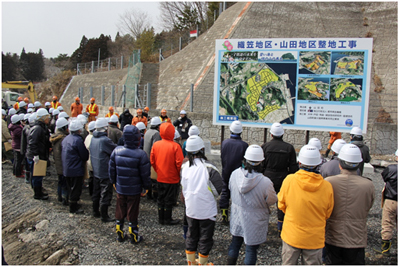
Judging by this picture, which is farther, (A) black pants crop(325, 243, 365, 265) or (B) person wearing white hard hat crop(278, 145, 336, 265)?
(A) black pants crop(325, 243, 365, 265)

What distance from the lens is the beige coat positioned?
128 inches

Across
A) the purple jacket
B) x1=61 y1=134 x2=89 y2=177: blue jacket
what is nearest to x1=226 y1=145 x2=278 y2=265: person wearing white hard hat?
x1=61 y1=134 x2=89 y2=177: blue jacket

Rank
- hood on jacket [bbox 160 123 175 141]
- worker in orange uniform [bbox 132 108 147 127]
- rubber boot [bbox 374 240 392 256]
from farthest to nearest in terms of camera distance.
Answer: worker in orange uniform [bbox 132 108 147 127], hood on jacket [bbox 160 123 175 141], rubber boot [bbox 374 240 392 256]

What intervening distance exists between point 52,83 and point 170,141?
Answer: 3525 cm

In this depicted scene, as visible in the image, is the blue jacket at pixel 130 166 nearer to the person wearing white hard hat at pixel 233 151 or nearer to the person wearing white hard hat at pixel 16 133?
the person wearing white hard hat at pixel 233 151

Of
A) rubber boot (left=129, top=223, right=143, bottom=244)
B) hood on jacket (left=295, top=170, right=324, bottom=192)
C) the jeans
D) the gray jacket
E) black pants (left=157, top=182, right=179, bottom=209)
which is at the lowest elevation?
rubber boot (left=129, top=223, right=143, bottom=244)

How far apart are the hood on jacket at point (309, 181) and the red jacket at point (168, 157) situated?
2554 millimetres

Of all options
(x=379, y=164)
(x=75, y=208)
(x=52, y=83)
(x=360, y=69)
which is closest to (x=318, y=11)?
(x=379, y=164)

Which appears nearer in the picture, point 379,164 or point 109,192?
point 109,192

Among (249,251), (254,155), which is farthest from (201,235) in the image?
(254,155)

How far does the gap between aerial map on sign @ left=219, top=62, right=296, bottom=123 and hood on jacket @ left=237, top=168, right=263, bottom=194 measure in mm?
4403

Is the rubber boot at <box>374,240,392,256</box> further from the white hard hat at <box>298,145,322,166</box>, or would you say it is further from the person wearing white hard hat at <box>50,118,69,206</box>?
the person wearing white hard hat at <box>50,118,69,206</box>

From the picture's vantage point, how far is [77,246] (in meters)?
4.71

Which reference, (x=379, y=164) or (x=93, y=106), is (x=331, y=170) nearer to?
(x=379, y=164)
